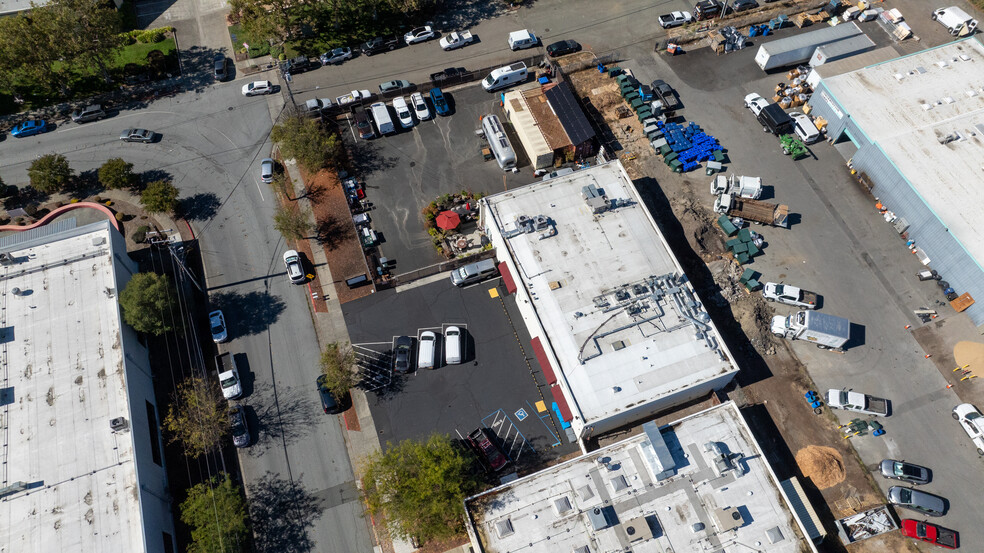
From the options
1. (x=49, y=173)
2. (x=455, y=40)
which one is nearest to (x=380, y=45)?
(x=455, y=40)

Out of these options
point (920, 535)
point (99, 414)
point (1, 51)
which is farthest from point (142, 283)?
point (920, 535)

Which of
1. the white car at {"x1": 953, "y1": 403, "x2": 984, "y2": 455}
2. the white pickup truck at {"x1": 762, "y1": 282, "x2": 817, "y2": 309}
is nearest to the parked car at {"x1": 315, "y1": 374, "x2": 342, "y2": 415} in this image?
the white pickup truck at {"x1": 762, "y1": 282, "x2": 817, "y2": 309}

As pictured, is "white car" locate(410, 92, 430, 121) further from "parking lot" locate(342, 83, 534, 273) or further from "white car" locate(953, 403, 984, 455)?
"white car" locate(953, 403, 984, 455)

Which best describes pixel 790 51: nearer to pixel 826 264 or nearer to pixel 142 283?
pixel 826 264

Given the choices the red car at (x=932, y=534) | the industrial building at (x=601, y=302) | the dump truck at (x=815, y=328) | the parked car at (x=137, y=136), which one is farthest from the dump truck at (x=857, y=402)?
the parked car at (x=137, y=136)

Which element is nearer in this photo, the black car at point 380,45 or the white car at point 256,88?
the white car at point 256,88

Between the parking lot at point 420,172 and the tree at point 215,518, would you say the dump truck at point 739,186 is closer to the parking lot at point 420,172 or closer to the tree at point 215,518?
the parking lot at point 420,172
